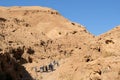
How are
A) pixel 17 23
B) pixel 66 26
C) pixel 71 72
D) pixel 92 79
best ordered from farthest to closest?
pixel 66 26 < pixel 17 23 < pixel 71 72 < pixel 92 79

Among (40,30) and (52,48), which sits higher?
(40,30)

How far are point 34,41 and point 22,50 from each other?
18.9 ft

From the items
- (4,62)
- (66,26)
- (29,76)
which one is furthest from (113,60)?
(66,26)

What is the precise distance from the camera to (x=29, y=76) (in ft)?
107

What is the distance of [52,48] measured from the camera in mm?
49344

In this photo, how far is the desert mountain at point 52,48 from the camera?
407 inches

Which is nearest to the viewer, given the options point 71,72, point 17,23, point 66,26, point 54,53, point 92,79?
point 92,79

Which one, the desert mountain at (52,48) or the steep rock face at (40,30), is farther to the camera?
the steep rock face at (40,30)

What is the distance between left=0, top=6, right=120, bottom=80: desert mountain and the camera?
1034cm

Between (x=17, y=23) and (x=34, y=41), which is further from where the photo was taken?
(x=17, y=23)

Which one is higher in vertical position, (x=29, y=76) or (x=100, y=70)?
(x=100, y=70)

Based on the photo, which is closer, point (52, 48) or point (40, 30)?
point (52, 48)

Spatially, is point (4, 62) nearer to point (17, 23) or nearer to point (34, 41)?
point (34, 41)

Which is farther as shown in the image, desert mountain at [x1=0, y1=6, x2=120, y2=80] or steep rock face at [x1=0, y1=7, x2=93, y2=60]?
steep rock face at [x1=0, y1=7, x2=93, y2=60]
